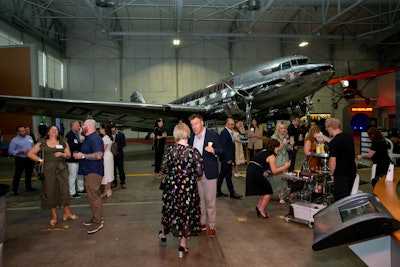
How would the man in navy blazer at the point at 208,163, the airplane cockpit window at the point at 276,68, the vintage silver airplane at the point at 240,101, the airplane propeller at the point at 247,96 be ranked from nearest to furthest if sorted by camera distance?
the man in navy blazer at the point at 208,163
the vintage silver airplane at the point at 240,101
the airplane cockpit window at the point at 276,68
the airplane propeller at the point at 247,96

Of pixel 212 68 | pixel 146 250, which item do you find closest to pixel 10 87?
pixel 146 250

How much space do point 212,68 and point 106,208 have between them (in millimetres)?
23808

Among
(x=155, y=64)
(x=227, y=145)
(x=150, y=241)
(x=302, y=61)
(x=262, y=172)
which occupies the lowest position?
(x=150, y=241)

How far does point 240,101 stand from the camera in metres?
12.5

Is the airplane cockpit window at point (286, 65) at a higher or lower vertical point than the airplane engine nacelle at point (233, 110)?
higher

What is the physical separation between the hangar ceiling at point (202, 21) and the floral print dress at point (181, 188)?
17882 millimetres

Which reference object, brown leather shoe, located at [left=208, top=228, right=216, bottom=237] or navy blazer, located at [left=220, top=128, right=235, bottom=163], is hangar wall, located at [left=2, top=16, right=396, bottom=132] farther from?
brown leather shoe, located at [left=208, top=228, right=216, bottom=237]

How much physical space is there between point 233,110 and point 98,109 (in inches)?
234

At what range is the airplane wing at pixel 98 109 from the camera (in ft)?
Result: 36.3

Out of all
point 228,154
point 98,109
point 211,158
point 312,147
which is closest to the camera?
point 211,158

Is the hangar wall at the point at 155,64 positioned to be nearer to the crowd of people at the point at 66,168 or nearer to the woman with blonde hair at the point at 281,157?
the woman with blonde hair at the point at 281,157

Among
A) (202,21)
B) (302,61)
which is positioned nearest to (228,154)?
(302,61)

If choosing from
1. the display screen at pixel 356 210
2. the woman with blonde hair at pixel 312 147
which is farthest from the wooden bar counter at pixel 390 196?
the woman with blonde hair at pixel 312 147

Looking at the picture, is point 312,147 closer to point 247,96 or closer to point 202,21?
point 247,96
